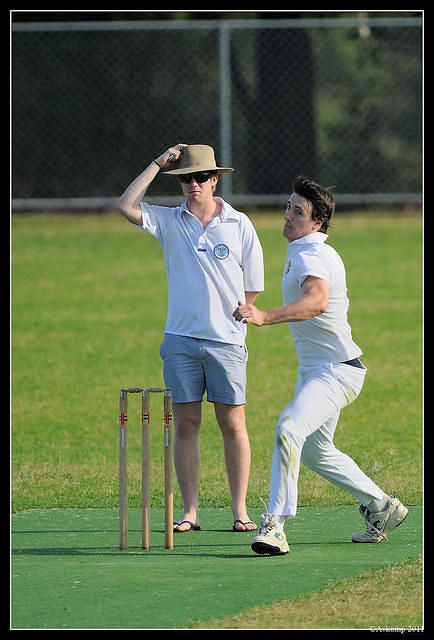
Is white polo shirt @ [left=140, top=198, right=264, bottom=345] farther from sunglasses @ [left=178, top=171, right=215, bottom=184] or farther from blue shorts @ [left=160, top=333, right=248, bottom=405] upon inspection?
sunglasses @ [left=178, top=171, right=215, bottom=184]

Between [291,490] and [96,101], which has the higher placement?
[96,101]

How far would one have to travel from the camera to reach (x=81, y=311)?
1697 centimetres

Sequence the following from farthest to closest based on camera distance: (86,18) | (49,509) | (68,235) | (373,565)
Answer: (86,18), (68,235), (49,509), (373,565)

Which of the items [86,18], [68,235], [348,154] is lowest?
[68,235]

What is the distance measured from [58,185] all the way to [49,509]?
15.1 meters

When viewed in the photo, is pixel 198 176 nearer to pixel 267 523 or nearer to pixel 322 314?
pixel 322 314

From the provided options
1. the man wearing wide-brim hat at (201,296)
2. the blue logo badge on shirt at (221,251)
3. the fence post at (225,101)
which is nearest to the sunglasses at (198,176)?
the man wearing wide-brim hat at (201,296)

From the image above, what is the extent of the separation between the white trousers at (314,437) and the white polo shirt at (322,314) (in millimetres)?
77

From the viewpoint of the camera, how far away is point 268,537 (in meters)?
6.39

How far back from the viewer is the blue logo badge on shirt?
6980 millimetres

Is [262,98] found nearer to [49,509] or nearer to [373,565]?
[49,509]

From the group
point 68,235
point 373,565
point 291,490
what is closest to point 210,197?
point 291,490

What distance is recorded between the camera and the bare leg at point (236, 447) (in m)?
7.09

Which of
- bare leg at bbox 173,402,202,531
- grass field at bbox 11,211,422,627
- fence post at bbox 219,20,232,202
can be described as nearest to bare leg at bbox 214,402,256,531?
bare leg at bbox 173,402,202,531
